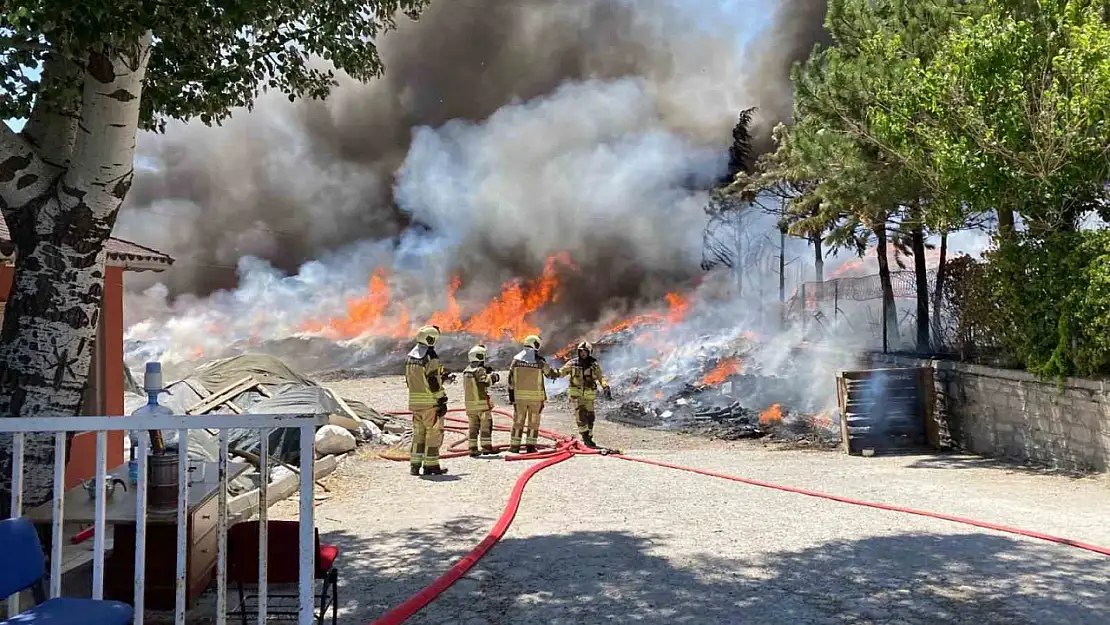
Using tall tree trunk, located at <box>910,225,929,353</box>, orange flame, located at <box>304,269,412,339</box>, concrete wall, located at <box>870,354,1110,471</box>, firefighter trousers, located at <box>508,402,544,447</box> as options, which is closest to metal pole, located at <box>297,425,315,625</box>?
firefighter trousers, located at <box>508,402,544,447</box>

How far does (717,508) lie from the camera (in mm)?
6488

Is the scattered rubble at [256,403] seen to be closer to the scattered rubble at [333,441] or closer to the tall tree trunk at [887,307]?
the scattered rubble at [333,441]

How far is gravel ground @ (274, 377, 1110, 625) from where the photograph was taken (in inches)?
156

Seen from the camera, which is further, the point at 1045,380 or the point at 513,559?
the point at 1045,380

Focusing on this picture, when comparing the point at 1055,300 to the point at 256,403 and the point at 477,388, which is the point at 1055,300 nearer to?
the point at 477,388

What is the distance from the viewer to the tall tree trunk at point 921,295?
11.0 meters

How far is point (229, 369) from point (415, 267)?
573 inches

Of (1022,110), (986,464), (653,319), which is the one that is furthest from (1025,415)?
(653,319)

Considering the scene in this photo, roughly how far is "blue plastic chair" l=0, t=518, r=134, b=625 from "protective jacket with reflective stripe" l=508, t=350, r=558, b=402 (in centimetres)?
748

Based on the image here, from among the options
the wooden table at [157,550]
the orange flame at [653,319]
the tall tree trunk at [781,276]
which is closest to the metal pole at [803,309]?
the tall tree trunk at [781,276]

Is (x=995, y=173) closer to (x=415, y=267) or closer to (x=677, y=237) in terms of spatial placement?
(x=677, y=237)

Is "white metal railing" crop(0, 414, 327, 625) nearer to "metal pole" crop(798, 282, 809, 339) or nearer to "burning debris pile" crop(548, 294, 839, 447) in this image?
"burning debris pile" crop(548, 294, 839, 447)

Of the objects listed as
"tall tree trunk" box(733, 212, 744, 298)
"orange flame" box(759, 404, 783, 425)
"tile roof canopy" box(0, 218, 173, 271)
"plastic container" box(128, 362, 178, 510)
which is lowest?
"orange flame" box(759, 404, 783, 425)

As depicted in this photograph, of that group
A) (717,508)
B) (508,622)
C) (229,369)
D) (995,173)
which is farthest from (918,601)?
(229,369)
